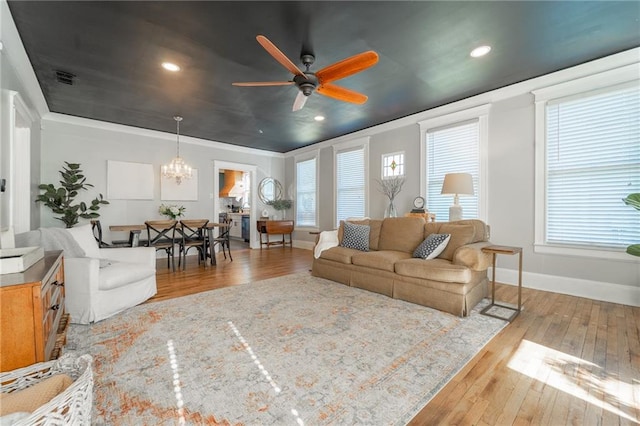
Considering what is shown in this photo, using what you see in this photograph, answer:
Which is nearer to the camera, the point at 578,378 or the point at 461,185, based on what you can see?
the point at 578,378

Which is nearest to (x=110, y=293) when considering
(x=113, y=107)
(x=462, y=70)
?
(x=113, y=107)

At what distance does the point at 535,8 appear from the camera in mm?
2289

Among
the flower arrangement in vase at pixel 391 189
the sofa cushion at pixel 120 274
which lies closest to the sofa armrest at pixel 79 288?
the sofa cushion at pixel 120 274

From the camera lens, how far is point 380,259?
3340mm

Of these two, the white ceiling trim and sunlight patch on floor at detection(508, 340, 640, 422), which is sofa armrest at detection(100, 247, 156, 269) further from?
the white ceiling trim

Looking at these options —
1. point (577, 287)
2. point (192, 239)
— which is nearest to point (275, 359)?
point (577, 287)

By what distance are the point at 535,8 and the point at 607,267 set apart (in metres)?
2.87

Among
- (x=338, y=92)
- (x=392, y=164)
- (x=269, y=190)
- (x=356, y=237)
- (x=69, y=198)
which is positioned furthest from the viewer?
(x=269, y=190)

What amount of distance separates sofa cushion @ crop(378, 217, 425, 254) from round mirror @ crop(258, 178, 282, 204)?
4518mm

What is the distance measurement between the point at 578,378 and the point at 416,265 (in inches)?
57.4

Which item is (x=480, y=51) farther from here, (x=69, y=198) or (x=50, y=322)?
(x=69, y=198)

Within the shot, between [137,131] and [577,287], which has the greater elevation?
[137,131]

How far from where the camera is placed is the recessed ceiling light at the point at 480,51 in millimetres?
2844

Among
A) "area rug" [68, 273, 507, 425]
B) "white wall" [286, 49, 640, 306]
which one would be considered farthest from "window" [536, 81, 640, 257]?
"area rug" [68, 273, 507, 425]
